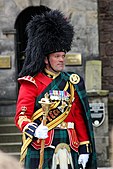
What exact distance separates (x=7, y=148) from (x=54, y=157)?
560 centimetres

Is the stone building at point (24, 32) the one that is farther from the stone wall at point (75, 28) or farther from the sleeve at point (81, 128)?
the sleeve at point (81, 128)

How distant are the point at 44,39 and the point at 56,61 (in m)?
0.21

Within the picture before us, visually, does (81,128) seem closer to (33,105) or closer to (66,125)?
(66,125)

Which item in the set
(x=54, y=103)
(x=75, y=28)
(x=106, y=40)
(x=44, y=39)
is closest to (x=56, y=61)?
(x=44, y=39)

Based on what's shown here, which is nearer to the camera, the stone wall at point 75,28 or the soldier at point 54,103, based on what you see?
the soldier at point 54,103

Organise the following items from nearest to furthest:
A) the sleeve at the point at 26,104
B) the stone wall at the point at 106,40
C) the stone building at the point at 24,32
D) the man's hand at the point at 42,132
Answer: the man's hand at the point at 42,132, the sleeve at the point at 26,104, the stone building at the point at 24,32, the stone wall at the point at 106,40

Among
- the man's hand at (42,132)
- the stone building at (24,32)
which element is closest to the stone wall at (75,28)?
the stone building at (24,32)

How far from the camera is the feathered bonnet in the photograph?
4363 millimetres

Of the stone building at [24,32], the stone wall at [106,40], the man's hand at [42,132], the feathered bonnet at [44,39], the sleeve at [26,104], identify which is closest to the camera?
the man's hand at [42,132]

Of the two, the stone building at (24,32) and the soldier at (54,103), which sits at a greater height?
the stone building at (24,32)

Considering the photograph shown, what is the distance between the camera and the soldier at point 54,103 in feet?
14.0

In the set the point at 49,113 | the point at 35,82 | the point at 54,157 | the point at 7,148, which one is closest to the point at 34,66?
the point at 35,82

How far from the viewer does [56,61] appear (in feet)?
14.4

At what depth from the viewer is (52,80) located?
441 cm
